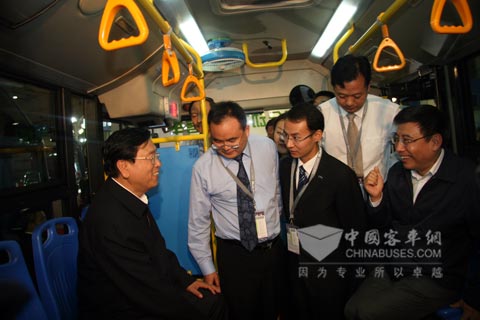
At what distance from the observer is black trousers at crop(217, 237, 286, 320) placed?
207 cm

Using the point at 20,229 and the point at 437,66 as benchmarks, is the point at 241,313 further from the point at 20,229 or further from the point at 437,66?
the point at 437,66

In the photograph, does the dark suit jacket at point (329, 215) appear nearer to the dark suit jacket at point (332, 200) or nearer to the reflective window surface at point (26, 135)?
the dark suit jacket at point (332, 200)

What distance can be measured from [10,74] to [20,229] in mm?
1192

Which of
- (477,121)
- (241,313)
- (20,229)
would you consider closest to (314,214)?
(241,313)

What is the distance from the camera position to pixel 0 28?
1705 mm

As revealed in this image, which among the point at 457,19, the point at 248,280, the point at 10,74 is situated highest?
the point at 457,19

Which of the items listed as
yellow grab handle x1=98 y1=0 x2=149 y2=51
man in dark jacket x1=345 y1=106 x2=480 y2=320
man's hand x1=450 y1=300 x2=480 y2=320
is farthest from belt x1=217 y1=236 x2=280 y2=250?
yellow grab handle x1=98 y1=0 x2=149 y2=51

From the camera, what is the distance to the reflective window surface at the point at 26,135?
7.09 feet

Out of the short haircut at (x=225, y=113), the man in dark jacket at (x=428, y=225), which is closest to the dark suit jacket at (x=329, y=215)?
the man in dark jacket at (x=428, y=225)

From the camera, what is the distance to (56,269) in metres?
1.95

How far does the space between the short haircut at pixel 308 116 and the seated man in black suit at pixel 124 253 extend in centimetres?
103

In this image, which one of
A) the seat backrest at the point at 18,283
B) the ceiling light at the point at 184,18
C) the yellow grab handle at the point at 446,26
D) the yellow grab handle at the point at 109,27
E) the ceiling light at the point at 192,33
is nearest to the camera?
the yellow grab handle at the point at 109,27

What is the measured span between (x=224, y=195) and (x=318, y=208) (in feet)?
2.16

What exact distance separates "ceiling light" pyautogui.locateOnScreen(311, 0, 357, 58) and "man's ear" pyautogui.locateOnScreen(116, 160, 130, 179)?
2.46m
